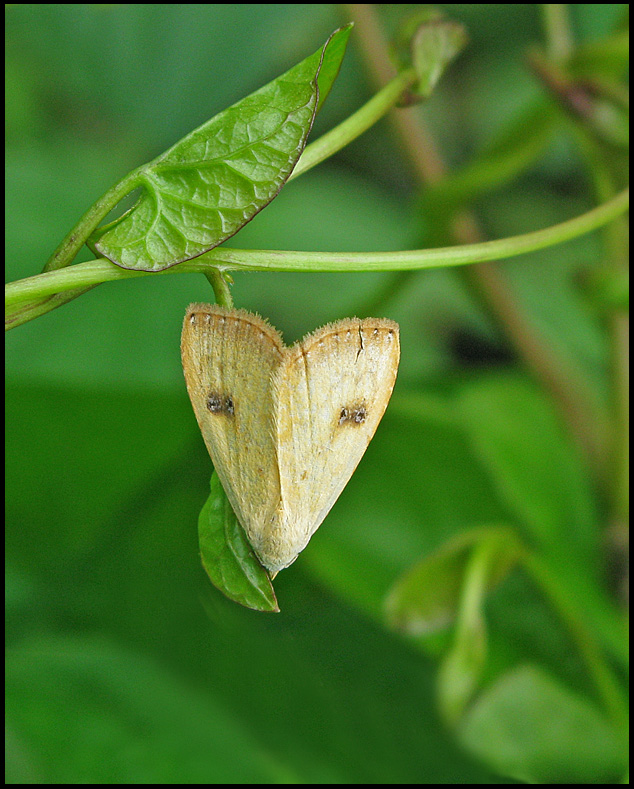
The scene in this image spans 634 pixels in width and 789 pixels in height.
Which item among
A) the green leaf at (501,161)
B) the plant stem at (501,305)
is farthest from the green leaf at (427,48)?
the plant stem at (501,305)

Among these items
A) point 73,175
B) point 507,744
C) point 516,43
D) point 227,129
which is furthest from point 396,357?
point 516,43

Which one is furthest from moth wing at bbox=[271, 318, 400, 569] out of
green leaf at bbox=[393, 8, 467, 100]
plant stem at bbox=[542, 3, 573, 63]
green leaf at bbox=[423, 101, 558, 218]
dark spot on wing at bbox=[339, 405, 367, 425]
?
plant stem at bbox=[542, 3, 573, 63]

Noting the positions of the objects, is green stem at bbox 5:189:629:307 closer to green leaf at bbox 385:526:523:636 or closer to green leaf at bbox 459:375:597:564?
green leaf at bbox 385:526:523:636

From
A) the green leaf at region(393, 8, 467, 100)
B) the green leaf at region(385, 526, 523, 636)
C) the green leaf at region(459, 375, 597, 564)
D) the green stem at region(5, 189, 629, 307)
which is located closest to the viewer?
the green stem at region(5, 189, 629, 307)

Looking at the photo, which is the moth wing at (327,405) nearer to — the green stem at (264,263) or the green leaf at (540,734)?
the green stem at (264,263)

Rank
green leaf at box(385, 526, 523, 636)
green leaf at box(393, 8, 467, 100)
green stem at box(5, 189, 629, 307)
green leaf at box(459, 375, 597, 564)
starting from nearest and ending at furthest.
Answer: green stem at box(5, 189, 629, 307), green leaf at box(393, 8, 467, 100), green leaf at box(385, 526, 523, 636), green leaf at box(459, 375, 597, 564)

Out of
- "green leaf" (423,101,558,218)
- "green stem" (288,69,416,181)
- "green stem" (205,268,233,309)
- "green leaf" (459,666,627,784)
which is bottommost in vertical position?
"green leaf" (459,666,627,784)

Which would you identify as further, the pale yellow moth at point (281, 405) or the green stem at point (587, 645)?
the green stem at point (587, 645)
